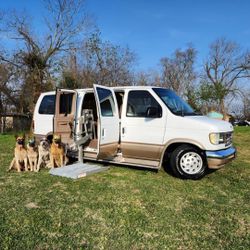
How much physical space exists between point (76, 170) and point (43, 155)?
1.02m

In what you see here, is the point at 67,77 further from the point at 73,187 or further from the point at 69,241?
the point at 69,241

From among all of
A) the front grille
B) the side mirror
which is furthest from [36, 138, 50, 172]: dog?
the front grille

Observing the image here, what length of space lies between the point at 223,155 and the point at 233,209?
1.60m

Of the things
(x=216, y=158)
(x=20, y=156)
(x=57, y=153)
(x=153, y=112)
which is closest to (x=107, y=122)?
(x=153, y=112)

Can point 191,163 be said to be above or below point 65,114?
below

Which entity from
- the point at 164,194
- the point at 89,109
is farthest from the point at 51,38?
the point at 164,194

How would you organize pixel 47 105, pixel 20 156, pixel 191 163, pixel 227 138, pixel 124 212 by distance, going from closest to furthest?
1. pixel 124 212
2. pixel 191 163
3. pixel 227 138
4. pixel 20 156
5. pixel 47 105

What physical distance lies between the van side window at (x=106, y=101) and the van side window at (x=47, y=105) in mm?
1990

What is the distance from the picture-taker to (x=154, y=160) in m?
6.39

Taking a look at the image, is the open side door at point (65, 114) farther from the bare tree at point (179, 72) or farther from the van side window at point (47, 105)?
the bare tree at point (179, 72)

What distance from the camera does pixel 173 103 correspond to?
660cm

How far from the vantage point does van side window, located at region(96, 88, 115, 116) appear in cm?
636

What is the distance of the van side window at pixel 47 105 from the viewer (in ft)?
25.7

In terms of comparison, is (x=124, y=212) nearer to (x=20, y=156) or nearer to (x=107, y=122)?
(x=107, y=122)
